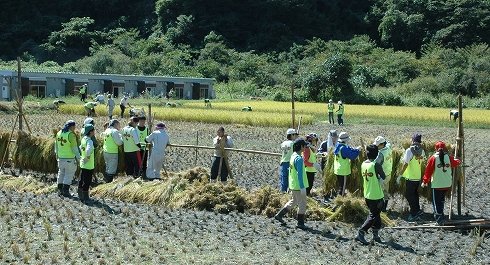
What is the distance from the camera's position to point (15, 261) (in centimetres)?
969

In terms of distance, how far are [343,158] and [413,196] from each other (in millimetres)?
1427

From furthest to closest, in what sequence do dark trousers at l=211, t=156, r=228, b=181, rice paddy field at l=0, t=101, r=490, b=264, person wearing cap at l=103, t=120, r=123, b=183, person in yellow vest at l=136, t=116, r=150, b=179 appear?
person in yellow vest at l=136, t=116, r=150, b=179 < dark trousers at l=211, t=156, r=228, b=181 < person wearing cap at l=103, t=120, r=123, b=183 < rice paddy field at l=0, t=101, r=490, b=264

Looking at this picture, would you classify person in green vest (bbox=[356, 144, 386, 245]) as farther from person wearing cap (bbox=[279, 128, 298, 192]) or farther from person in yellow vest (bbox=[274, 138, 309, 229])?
person wearing cap (bbox=[279, 128, 298, 192])

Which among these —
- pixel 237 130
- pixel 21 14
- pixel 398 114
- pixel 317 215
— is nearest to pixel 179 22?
pixel 21 14

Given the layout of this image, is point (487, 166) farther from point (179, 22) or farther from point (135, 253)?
point (179, 22)

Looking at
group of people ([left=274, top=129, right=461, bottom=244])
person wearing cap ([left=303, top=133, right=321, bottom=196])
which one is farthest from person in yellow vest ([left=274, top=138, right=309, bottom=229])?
person wearing cap ([left=303, top=133, right=321, bottom=196])

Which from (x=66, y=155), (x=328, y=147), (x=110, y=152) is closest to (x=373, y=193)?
(x=328, y=147)

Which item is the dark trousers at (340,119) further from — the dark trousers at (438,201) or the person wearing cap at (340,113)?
the dark trousers at (438,201)

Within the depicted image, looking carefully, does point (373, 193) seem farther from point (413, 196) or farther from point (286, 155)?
point (286, 155)

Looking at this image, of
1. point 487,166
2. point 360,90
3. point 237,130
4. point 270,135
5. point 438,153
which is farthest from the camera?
point 360,90

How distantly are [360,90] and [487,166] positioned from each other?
35441 mm

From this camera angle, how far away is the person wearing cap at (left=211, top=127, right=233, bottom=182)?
16.0m

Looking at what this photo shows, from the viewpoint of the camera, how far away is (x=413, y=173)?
44.8ft

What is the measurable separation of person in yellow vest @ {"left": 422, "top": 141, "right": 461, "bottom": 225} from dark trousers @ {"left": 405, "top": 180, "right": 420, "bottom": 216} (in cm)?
60
